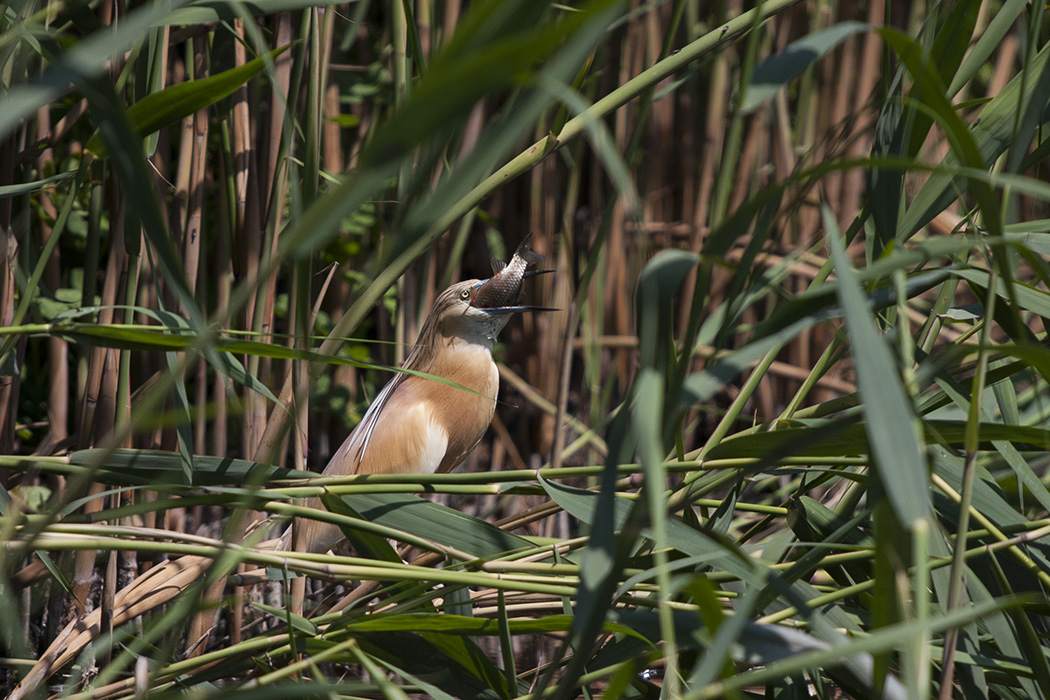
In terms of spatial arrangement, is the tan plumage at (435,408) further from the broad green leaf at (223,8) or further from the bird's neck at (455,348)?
the broad green leaf at (223,8)

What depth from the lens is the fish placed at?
1535 millimetres

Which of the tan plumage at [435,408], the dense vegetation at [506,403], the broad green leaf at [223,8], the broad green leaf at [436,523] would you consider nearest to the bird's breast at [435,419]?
the tan plumage at [435,408]

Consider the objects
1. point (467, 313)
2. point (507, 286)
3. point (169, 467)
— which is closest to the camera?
point (169, 467)

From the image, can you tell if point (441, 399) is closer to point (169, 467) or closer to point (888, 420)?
point (169, 467)

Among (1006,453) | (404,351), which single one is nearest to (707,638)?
(1006,453)

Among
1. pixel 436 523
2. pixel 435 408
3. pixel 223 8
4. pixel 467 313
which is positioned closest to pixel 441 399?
pixel 435 408

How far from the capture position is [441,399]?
1697mm

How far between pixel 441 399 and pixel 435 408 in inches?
1.1

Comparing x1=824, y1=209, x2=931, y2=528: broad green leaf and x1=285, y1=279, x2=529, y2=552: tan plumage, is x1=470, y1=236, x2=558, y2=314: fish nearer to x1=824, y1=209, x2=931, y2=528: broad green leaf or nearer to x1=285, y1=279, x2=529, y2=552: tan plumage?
x1=285, y1=279, x2=529, y2=552: tan plumage

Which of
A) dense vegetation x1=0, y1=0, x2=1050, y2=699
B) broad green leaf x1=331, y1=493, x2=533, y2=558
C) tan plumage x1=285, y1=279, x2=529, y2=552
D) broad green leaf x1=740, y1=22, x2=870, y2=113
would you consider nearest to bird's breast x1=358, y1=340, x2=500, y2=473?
tan plumage x1=285, y1=279, x2=529, y2=552

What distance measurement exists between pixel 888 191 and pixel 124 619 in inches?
39.9

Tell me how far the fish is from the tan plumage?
0.04 feet

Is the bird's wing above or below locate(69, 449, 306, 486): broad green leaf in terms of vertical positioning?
below

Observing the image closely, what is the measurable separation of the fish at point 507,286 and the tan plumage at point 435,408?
0.5 inches
